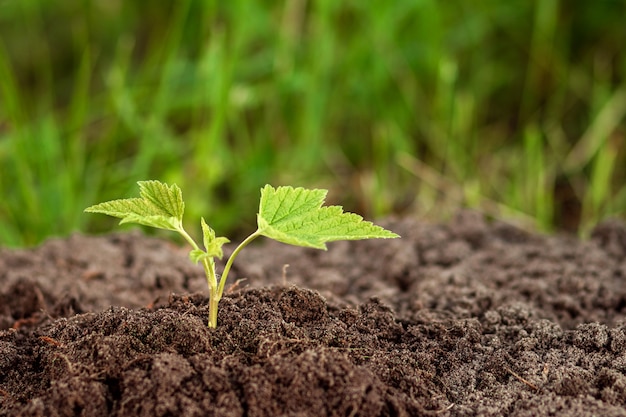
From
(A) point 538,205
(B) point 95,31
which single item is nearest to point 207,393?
(A) point 538,205

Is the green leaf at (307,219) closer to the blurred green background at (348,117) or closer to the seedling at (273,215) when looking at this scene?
the seedling at (273,215)

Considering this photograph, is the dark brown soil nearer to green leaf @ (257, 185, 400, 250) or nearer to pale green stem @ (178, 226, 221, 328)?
pale green stem @ (178, 226, 221, 328)

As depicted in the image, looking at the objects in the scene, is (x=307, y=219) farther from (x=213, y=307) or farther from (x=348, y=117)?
(x=348, y=117)

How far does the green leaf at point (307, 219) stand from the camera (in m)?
1.28

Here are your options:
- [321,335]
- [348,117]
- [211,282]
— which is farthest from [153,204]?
[348,117]

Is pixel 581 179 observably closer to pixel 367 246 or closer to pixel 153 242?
pixel 367 246

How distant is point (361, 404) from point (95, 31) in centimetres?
335

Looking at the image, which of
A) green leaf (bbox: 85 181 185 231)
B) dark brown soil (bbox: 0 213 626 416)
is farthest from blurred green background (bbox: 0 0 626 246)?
green leaf (bbox: 85 181 185 231)

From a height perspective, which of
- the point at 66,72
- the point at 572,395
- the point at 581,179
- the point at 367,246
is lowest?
the point at 572,395

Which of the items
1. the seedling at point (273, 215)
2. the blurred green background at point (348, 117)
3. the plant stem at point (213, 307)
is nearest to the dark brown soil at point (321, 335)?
the plant stem at point (213, 307)

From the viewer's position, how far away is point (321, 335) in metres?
1.36

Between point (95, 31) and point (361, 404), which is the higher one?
point (95, 31)

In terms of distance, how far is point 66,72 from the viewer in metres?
4.17

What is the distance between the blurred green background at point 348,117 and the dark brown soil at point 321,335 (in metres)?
0.55
